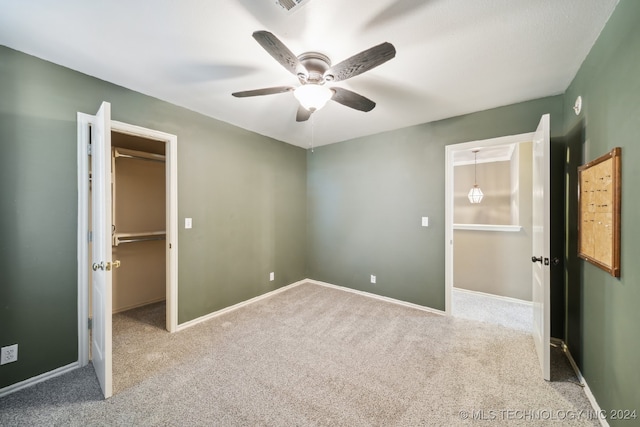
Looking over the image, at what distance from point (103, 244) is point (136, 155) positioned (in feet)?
6.96

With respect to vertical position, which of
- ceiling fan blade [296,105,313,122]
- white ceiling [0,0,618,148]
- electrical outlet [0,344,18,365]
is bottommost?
electrical outlet [0,344,18,365]

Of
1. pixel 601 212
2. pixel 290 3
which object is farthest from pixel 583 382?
pixel 290 3

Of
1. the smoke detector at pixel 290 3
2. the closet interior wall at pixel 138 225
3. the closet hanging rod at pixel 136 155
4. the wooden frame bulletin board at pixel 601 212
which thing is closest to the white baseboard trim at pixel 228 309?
the closet interior wall at pixel 138 225

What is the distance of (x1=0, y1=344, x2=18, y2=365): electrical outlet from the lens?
1721mm

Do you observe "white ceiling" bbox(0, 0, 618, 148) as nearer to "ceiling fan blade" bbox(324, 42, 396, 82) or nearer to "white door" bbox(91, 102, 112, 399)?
"ceiling fan blade" bbox(324, 42, 396, 82)

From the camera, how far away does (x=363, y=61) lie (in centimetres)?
145

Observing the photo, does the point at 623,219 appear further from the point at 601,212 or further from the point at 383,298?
the point at 383,298

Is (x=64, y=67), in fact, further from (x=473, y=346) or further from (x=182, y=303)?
(x=473, y=346)

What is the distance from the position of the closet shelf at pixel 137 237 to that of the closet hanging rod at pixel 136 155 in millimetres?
1037

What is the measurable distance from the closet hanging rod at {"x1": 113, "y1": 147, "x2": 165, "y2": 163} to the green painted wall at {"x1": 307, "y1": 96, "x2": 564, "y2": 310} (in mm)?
2339

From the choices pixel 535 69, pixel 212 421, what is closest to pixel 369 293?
pixel 212 421

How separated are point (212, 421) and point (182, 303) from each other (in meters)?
1.51

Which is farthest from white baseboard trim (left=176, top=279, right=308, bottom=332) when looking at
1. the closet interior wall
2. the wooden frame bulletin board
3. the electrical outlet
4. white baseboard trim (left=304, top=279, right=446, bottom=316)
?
the wooden frame bulletin board

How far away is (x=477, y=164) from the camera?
15.7 ft
